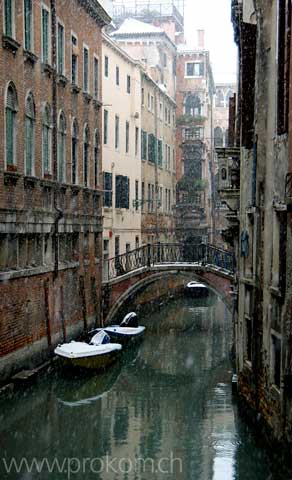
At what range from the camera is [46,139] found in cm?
1962

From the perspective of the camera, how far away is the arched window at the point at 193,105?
149ft

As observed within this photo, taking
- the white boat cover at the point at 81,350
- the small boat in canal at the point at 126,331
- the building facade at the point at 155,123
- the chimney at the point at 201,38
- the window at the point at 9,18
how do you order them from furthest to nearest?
1. the chimney at the point at 201,38
2. the building facade at the point at 155,123
3. the small boat in canal at the point at 126,331
4. the white boat cover at the point at 81,350
5. the window at the point at 9,18

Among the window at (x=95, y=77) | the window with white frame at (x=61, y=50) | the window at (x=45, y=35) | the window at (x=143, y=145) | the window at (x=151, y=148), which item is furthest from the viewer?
the window at (x=151, y=148)

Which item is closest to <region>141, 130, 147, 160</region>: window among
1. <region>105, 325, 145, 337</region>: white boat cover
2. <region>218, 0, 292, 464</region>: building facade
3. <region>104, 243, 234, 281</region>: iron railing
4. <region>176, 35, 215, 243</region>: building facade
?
<region>104, 243, 234, 281</region>: iron railing

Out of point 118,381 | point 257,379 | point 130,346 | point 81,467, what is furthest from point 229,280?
point 81,467

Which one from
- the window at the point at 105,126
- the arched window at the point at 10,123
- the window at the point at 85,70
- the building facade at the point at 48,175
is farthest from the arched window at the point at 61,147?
the window at the point at 105,126

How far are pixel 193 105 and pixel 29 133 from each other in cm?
2820

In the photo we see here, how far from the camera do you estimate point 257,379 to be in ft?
43.6

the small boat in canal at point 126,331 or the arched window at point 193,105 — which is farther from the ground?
the arched window at point 193,105

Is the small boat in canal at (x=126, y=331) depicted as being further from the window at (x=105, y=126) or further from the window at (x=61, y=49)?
the window at (x=61, y=49)

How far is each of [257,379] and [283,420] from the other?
94.6 inches

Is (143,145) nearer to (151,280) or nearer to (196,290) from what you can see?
(196,290)

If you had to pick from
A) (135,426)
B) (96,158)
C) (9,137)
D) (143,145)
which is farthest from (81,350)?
(143,145)

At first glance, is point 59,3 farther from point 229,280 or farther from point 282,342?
point 282,342
